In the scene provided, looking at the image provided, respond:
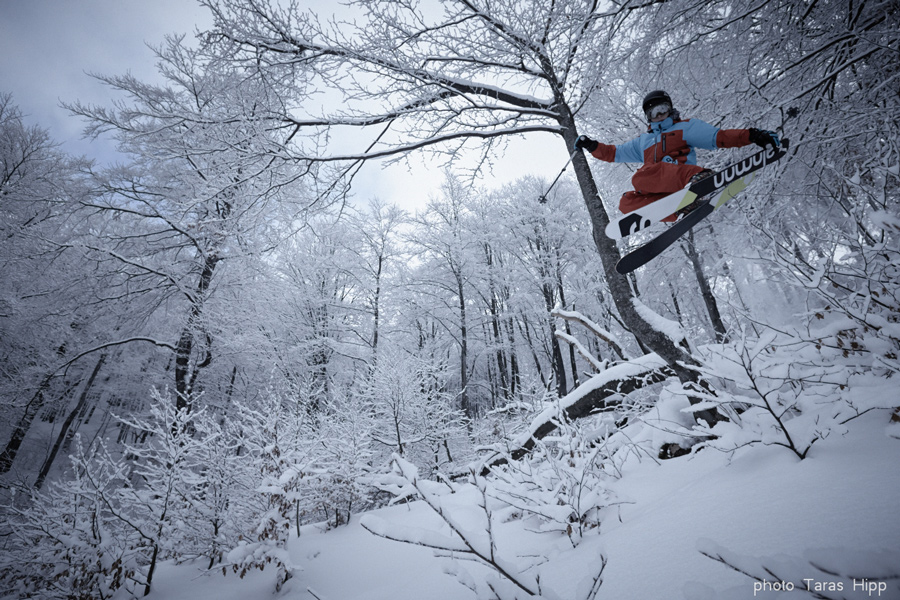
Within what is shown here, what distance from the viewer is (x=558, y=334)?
532 cm

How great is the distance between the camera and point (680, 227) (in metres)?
3.11

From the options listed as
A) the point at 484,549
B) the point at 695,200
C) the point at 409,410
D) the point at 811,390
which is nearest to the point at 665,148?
the point at 695,200

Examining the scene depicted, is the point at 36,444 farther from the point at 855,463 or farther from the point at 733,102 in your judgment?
the point at 733,102

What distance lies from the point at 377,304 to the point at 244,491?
31.3ft

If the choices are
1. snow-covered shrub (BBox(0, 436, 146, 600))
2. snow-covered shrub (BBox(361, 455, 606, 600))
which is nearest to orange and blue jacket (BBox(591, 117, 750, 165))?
snow-covered shrub (BBox(361, 455, 606, 600))

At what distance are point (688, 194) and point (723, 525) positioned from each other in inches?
109

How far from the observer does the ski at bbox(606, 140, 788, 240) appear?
2787 millimetres

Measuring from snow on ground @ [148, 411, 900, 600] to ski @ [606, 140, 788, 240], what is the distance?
2.01 meters

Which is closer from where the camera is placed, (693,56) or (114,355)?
(693,56)

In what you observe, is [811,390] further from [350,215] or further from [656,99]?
[350,215]

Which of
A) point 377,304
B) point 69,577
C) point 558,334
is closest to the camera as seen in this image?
point 69,577

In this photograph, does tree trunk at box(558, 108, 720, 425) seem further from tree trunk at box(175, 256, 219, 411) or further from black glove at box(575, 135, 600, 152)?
tree trunk at box(175, 256, 219, 411)

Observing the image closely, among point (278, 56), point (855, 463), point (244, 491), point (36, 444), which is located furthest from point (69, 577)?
point (36, 444)

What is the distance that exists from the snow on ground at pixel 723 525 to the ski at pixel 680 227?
1.71 metres
